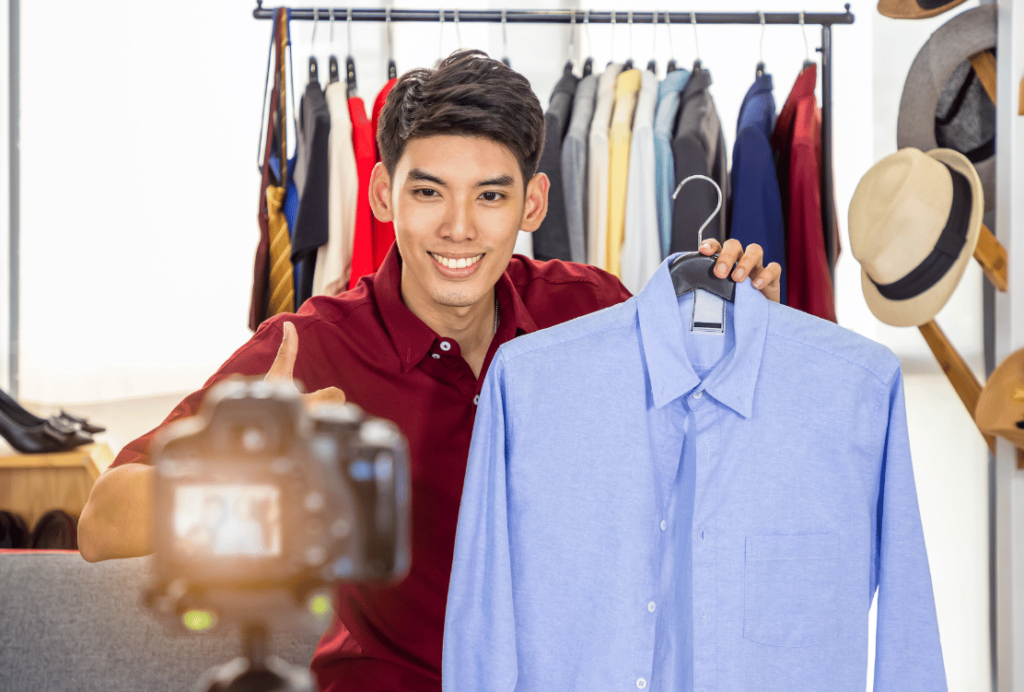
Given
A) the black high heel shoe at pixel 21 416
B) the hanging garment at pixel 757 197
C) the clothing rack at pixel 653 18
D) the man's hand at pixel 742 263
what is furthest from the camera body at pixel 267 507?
the black high heel shoe at pixel 21 416

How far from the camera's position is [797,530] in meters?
1.00

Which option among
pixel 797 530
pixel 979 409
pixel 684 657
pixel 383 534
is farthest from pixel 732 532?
pixel 979 409

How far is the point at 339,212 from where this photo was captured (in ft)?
6.49

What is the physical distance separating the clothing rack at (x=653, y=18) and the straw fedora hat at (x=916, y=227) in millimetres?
228

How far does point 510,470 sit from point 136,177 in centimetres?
244

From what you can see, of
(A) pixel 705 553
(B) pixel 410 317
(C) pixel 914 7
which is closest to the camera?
(A) pixel 705 553

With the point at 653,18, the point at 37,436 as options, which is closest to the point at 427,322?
the point at 653,18

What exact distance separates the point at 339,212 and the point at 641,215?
79 centimetres

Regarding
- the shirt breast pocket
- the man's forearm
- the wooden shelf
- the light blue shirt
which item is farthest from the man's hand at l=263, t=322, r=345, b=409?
the wooden shelf

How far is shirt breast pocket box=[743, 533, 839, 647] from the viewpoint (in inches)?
38.9

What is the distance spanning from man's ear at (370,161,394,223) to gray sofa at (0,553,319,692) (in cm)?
88

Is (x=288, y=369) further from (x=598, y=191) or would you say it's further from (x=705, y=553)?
(x=598, y=191)

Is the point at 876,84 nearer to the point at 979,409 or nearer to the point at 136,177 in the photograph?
the point at 979,409

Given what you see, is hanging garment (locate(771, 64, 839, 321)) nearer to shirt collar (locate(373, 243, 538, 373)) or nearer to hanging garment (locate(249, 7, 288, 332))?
shirt collar (locate(373, 243, 538, 373))
